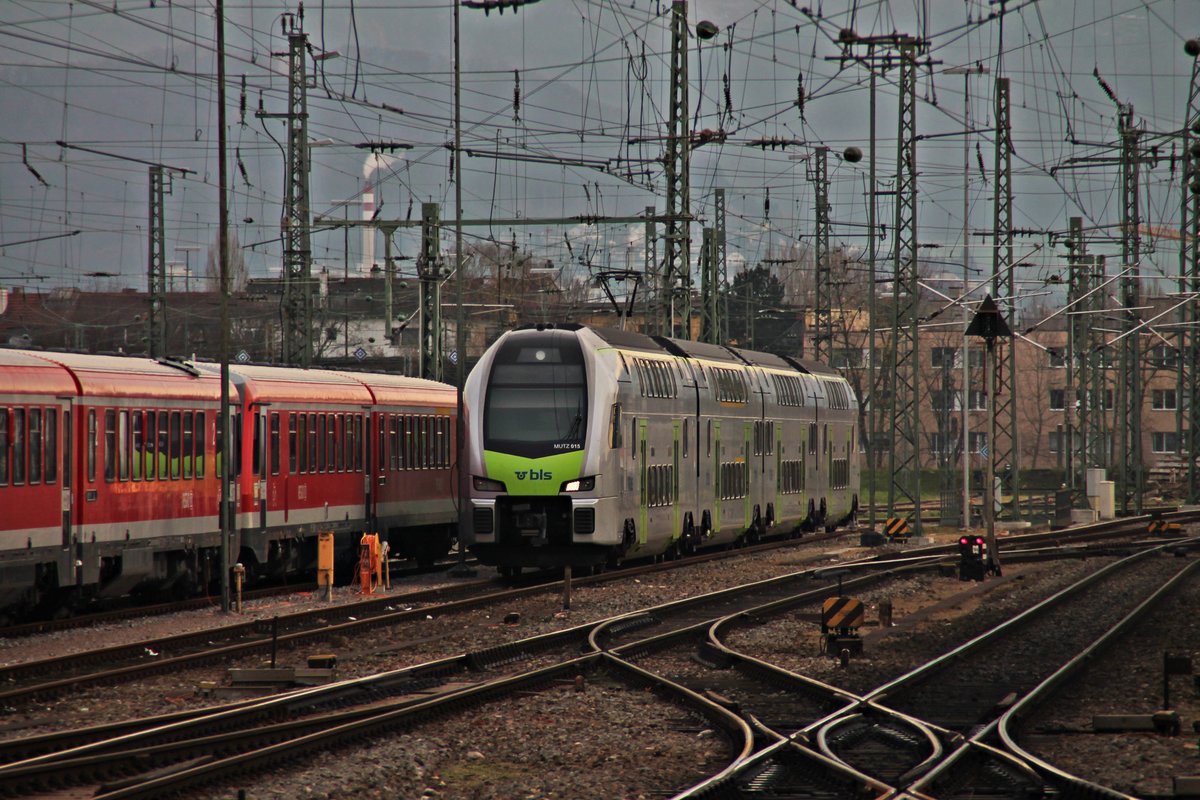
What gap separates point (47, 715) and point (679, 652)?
23.9ft

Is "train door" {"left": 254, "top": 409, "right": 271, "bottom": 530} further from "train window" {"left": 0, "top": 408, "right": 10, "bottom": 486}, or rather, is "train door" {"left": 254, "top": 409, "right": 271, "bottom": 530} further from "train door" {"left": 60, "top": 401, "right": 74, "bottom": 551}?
"train window" {"left": 0, "top": 408, "right": 10, "bottom": 486}

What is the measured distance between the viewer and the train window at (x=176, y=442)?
24047 mm

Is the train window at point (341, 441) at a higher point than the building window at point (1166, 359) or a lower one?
lower

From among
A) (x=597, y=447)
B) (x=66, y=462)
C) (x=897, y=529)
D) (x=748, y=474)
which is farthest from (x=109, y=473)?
(x=897, y=529)

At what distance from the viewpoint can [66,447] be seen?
21312mm

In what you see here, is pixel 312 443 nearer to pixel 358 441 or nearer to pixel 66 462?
pixel 358 441

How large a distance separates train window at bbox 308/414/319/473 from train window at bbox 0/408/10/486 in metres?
7.95

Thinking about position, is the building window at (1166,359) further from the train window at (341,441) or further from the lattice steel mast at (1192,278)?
the train window at (341,441)

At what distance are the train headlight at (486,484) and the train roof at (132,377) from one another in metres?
4.38

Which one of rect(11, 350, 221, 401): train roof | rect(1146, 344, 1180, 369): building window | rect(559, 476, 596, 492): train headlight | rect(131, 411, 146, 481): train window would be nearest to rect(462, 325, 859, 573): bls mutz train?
rect(559, 476, 596, 492): train headlight

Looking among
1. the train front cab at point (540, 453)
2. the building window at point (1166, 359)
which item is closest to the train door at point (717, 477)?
the train front cab at point (540, 453)

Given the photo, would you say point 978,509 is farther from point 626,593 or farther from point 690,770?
point 690,770

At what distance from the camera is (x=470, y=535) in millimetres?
29328

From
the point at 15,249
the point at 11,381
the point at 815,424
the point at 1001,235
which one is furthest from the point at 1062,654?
the point at 15,249
